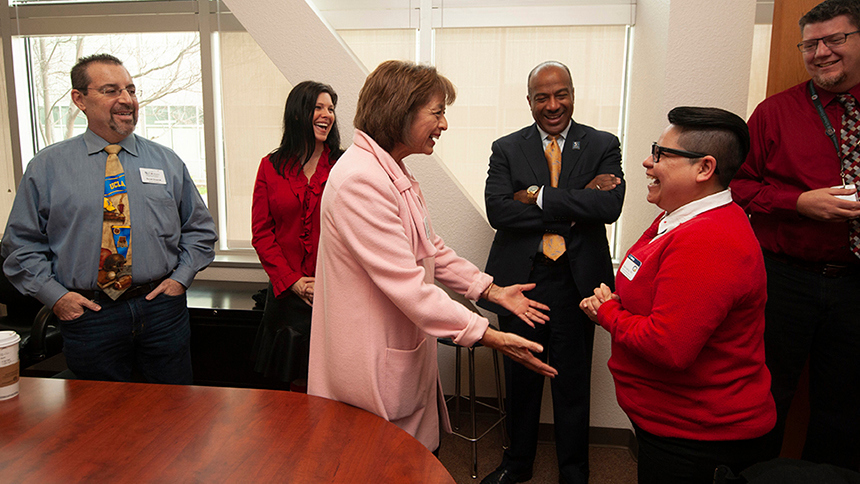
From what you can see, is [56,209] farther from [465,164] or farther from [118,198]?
[465,164]

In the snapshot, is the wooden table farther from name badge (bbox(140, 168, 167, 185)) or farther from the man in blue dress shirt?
name badge (bbox(140, 168, 167, 185))

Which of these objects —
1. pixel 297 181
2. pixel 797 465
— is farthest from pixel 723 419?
pixel 297 181

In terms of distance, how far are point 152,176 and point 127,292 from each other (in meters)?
0.49

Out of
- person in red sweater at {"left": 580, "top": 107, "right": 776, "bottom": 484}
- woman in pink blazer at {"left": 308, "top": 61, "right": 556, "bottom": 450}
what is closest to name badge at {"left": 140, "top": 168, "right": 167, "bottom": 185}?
woman in pink blazer at {"left": 308, "top": 61, "right": 556, "bottom": 450}

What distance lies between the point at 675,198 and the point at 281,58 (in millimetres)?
1972

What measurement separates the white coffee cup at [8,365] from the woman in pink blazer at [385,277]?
739 millimetres

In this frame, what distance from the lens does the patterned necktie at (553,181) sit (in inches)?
92.4

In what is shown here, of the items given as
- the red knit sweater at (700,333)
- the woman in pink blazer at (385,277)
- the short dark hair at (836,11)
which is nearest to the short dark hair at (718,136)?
the red knit sweater at (700,333)

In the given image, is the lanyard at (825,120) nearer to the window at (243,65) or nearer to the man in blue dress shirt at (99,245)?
the window at (243,65)

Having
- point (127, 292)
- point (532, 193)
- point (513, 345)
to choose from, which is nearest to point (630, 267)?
point (513, 345)

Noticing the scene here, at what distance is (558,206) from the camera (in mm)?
2266

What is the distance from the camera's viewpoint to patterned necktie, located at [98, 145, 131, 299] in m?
2.10

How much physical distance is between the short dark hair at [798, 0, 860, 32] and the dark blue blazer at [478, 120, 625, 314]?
2.69ft

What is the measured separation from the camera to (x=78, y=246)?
81.7 inches
